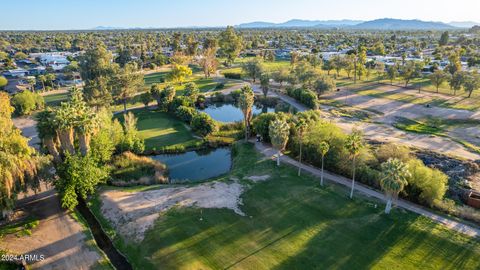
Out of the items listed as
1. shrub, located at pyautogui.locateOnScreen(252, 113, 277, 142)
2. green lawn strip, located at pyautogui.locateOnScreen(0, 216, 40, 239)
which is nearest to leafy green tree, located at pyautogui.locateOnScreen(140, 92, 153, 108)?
shrub, located at pyautogui.locateOnScreen(252, 113, 277, 142)

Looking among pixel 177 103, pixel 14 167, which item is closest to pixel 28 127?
pixel 177 103

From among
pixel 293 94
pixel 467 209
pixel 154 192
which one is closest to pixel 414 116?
pixel 293 94

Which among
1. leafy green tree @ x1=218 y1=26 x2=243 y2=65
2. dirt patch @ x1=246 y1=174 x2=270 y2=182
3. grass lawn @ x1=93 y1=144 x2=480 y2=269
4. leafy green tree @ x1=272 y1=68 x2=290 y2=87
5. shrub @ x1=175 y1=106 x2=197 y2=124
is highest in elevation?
leafy green tree @ x1=218 y1=26 x2=243 y2=65

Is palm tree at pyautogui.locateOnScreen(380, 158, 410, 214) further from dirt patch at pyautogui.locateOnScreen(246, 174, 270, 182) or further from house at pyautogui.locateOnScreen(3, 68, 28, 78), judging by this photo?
house at pyautogui.locateOnScreen(3, 68, 28, 78)

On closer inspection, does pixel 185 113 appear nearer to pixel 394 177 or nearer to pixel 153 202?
pixel 153 202

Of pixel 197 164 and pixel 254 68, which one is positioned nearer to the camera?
pixel 197 164

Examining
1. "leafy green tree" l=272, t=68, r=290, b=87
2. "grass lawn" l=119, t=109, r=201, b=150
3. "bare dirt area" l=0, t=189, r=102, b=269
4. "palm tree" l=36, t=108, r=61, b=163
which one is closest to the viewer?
"bare dirt area" l=0, t=189, r=102, b=269

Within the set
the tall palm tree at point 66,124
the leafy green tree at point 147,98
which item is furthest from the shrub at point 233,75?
the tall palm tree at point 66,124
